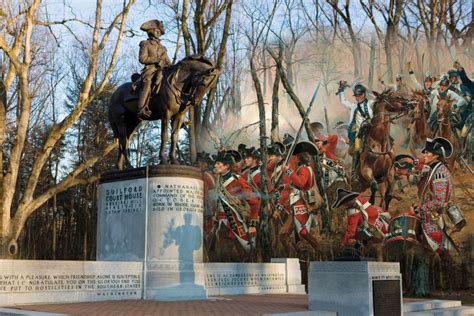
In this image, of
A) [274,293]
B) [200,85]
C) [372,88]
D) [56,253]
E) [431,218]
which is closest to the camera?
[200,85]

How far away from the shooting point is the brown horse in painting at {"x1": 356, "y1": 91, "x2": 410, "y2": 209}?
2334 cm

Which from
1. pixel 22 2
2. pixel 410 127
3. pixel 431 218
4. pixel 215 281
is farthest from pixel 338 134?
pixel 22 2

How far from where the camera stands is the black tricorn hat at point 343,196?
79.9ft

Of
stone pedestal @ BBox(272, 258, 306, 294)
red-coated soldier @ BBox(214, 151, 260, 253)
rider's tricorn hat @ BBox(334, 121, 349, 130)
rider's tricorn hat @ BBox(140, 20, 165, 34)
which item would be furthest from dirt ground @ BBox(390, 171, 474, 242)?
rider's tricorn hat @ BBox(140, 20, 165, 34)

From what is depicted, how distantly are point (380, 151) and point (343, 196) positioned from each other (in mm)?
2460

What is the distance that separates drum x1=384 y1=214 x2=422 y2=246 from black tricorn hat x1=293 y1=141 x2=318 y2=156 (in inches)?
204

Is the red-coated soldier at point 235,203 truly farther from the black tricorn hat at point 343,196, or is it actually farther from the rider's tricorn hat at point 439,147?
the rider's tricorn hat at point 439,147

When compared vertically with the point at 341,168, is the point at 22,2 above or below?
above

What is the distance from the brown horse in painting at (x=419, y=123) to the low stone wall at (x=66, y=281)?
13503 millimetres

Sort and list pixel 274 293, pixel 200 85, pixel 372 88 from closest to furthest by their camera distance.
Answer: pixel 200 85
pixel 274 293
pixel 372 88

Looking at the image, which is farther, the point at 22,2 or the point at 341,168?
the point at 341,168

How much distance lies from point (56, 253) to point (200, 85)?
1160 inches

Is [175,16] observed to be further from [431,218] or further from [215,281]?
[215,281]

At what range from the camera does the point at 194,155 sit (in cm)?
3059
